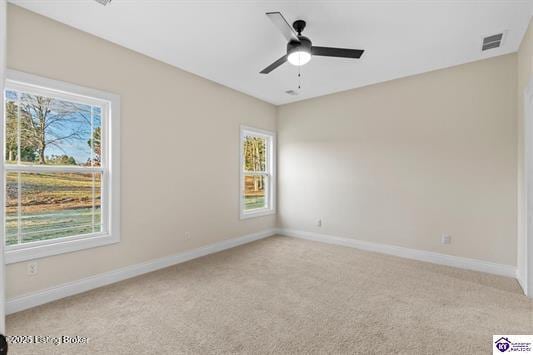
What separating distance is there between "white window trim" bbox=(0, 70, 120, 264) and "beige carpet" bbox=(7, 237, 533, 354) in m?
0.53

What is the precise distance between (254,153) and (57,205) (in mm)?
3349

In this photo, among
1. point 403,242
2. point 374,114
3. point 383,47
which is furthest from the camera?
point 374,114

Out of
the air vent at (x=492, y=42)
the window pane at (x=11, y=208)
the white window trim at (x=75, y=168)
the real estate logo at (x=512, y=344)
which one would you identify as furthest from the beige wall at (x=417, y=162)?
the window pane at (x=11, y=208)

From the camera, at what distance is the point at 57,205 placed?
2.81 metres

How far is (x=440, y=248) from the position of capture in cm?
377

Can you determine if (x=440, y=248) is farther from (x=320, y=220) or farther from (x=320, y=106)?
(x=320, y=106)

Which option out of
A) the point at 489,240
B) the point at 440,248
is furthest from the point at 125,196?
the point at 489,240

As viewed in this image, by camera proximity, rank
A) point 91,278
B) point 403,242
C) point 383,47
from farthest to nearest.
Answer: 1. point 403,242
2. point 383,47
3. point 91,278

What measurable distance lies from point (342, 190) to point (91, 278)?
12.9ft

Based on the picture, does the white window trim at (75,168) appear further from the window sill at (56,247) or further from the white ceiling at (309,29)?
the white ceiling at (309,29)

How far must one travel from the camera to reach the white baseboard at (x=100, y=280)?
2.46 m

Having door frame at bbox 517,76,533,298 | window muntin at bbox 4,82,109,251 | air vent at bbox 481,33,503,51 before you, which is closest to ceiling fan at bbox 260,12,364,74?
air vent at bbox 481,33,503,51

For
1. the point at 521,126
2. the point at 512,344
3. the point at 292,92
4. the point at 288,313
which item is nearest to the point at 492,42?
the point at 521,126

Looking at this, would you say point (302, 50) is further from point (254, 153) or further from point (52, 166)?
point (254, 153)
